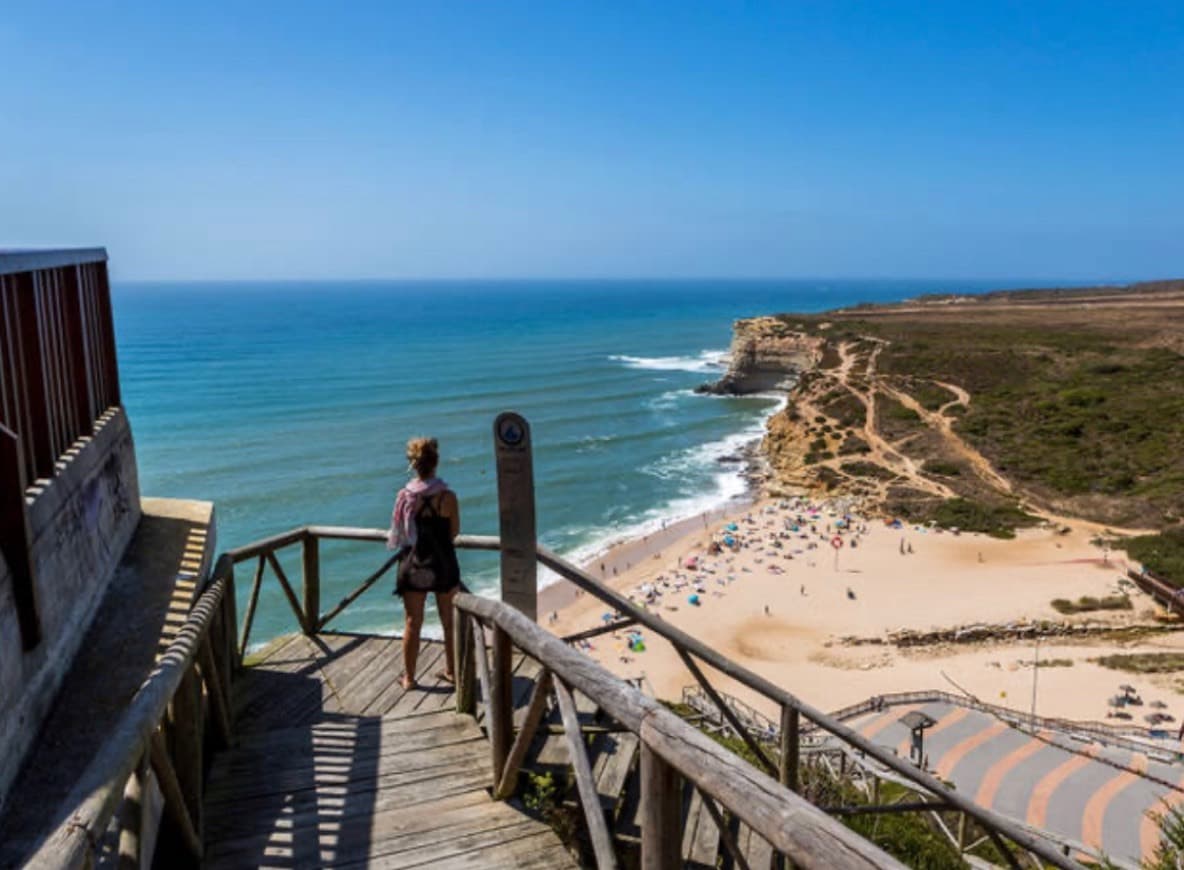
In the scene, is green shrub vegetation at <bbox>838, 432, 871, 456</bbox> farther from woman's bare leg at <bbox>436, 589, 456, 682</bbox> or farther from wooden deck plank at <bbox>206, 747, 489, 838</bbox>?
wooden deck plank at <bbox>206, 747, 489, 838</bbox>

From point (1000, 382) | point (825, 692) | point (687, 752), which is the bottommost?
point (825, 692)

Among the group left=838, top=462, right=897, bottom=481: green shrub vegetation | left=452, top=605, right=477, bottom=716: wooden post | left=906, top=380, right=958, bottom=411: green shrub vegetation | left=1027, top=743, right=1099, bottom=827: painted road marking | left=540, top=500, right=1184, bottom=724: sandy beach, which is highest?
left=452, top=605, right=477, bottom=716: wooden post

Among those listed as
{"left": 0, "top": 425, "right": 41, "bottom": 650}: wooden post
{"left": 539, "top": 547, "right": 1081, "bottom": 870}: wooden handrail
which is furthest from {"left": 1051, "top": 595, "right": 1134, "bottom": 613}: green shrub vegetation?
{"left": 0, "top": 425, "right": 41, "bottom": 650}: wooden post

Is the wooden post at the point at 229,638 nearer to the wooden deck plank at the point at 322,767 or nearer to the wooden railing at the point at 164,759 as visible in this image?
the wooden railing at the point at 164,759

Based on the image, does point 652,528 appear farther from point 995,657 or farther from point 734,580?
point 995,657

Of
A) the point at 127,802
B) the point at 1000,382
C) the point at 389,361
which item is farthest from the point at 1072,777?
the point at 389,361
